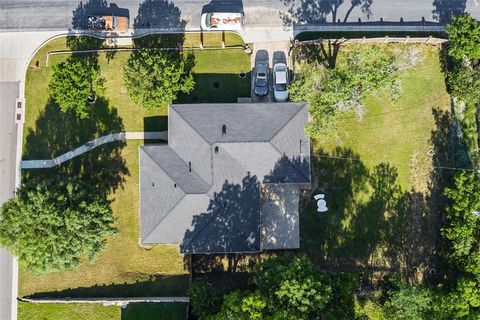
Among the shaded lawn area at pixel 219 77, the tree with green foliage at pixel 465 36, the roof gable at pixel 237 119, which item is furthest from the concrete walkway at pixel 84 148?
the tree with green foliage at pixel 465 36

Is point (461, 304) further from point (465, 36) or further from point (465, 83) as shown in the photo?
point (465, 36)

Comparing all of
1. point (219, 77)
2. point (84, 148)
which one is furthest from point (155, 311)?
point (219, 77)

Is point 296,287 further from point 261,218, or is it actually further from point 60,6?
point 60,6

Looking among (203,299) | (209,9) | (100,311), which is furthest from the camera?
(209,9)

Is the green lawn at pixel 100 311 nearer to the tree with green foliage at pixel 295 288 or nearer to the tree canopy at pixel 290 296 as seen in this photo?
the tree canopy at pixel 290 296

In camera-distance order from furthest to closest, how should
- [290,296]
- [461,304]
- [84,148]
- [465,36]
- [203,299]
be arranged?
[84,148], [465,36], [203,299], [461,304], [290,296]
